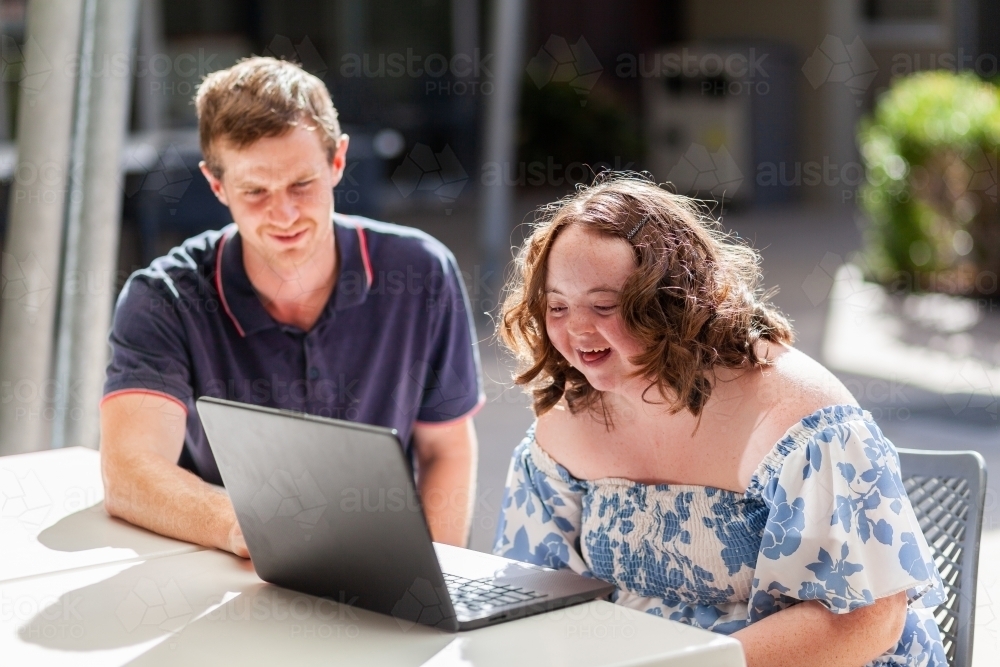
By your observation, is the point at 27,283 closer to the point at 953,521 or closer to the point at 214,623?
the point at 214,623

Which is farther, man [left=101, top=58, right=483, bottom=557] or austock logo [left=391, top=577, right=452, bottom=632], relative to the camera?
man [left=101, top=58, right=483, bottom=557]

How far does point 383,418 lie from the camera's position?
7.80 ft

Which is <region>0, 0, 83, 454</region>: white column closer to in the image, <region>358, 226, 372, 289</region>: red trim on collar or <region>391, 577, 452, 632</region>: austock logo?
<region>358, 226, 372, 289</region>: red trim on collar

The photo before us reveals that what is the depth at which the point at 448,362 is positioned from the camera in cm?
241

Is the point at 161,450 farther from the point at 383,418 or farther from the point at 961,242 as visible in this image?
the point at 961,242

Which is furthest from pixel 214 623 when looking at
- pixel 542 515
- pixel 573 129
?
pixel 573 129

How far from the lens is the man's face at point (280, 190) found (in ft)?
6.98

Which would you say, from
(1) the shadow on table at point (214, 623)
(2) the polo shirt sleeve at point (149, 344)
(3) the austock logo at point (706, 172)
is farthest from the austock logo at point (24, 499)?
(3) the austock logo at point (706, 172)

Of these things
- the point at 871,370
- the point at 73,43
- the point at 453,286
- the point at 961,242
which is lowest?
the point at 871,370

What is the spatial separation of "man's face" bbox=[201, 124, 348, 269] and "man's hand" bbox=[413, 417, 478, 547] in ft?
1.55

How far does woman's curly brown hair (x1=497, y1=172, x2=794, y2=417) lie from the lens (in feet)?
5.29

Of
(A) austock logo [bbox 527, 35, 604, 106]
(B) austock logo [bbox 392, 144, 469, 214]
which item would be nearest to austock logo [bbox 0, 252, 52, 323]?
(B) austock logo [bbox 392, 144, 469, 214]

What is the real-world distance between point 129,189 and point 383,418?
5.21 m

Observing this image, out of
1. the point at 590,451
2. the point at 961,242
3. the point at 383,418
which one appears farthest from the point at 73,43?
the point at 961,242
